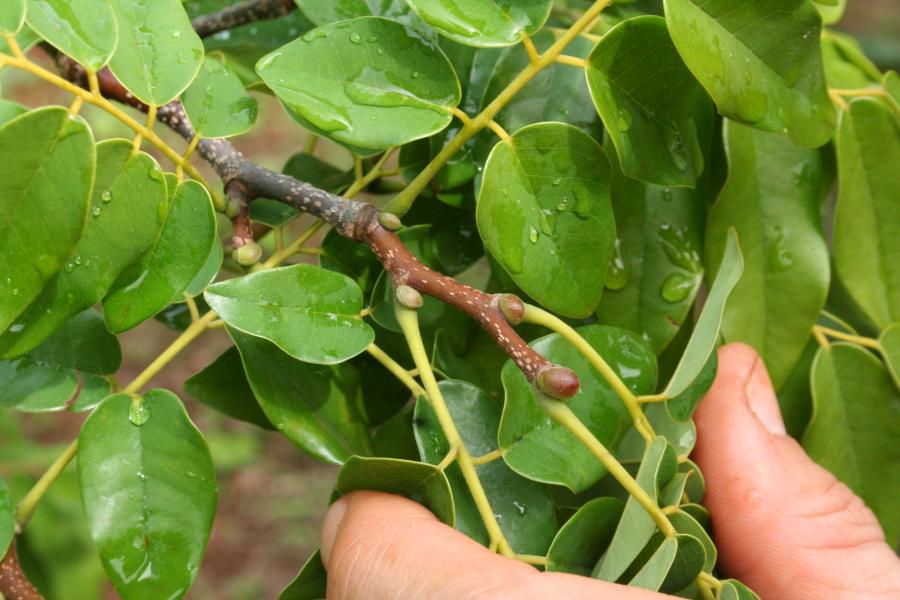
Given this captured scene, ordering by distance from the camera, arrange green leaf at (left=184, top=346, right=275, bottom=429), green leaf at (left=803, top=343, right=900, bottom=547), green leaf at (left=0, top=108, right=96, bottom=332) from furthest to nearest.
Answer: green leaf at (left=803, top=343, right=900, bottom=547) < green leaf at (left=184, top=346, right=275, bottom=429) < green leaf at (left=0, top=108, right=96, bottom=332)

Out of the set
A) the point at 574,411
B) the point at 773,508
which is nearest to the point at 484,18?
the point at 574,411

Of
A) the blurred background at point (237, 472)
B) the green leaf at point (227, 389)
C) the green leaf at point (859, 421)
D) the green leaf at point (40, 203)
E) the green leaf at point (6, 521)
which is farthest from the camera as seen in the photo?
the blurred background at point (237, 472)

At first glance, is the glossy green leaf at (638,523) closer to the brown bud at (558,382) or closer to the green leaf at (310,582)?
the brown bud at (558,382)

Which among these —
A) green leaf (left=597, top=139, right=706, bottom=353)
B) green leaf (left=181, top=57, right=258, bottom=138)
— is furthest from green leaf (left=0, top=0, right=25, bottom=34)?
green leaf (left=597, top=139, right=706, bottom=353)

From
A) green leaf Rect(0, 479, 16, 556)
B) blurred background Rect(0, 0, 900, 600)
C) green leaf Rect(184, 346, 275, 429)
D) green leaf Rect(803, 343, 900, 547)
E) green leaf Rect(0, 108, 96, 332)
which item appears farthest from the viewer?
blurred background Rect(0, 0, 900, 600)

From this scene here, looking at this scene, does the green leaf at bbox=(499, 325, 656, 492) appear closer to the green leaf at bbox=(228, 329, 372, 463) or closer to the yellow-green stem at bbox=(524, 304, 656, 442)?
the yellow-green stem at bbox=(524, 304, 656, 442)

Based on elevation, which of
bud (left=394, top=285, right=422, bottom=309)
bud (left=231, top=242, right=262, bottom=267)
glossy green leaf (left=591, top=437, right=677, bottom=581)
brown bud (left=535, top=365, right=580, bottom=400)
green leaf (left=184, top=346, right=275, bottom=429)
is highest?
brown bud (left=535, top=365, right=580, bottom=400)

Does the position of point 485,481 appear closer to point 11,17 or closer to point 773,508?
point 773,508

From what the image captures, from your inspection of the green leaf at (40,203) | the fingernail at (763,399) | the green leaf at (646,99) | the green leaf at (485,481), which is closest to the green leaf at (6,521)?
the green leaf at (40,203)
